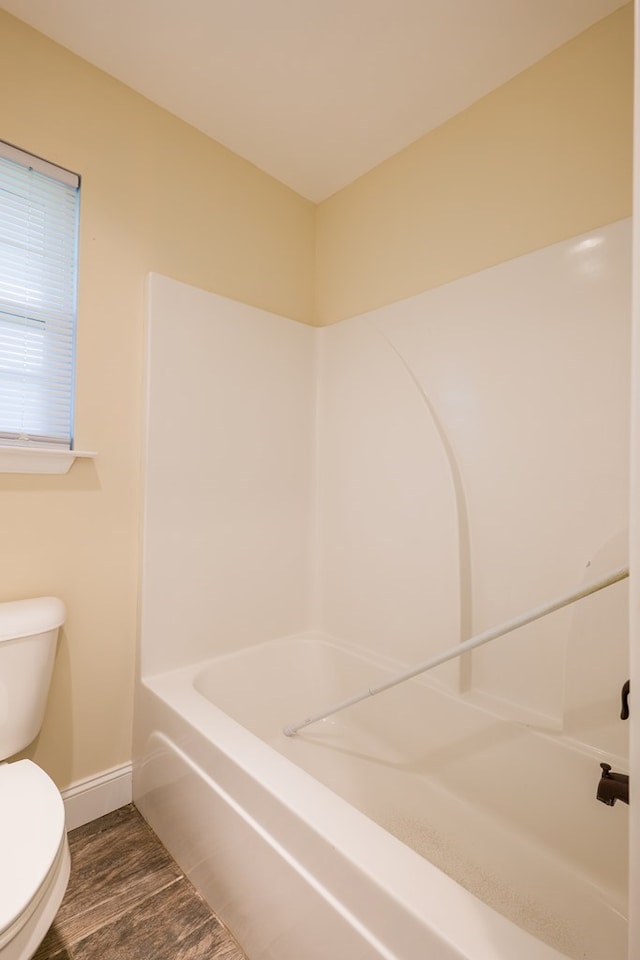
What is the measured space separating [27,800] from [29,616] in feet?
A: 1.51

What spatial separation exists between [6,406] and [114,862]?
4.68ft

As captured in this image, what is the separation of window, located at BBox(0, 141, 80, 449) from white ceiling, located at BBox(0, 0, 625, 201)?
0.45m

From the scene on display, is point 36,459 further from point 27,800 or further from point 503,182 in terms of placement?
point 503,182

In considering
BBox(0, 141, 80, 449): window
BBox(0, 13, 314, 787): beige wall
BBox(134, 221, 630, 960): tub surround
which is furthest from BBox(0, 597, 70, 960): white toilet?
BBox(0, 141, 80, 449): window

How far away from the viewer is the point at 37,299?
57.3 inches

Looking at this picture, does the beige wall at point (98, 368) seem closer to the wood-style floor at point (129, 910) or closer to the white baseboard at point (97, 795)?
the white baseboard at point (97, 795)

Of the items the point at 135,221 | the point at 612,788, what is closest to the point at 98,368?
the point at 135,221

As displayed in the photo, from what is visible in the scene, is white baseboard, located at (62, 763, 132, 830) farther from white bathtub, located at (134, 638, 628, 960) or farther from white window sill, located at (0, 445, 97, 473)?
white window sill, located at (0, 445, 97, 473)

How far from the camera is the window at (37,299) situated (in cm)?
140

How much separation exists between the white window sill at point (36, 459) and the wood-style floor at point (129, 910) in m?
1.20

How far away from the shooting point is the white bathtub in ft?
2.73

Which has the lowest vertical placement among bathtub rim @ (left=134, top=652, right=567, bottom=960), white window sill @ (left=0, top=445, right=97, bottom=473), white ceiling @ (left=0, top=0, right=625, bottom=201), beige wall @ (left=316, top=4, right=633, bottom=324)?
bathtub rim @ (left=134, top=652, right=567, bottom=960)

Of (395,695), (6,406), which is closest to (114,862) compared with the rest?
(395,695)

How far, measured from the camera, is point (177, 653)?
1.71 metres
